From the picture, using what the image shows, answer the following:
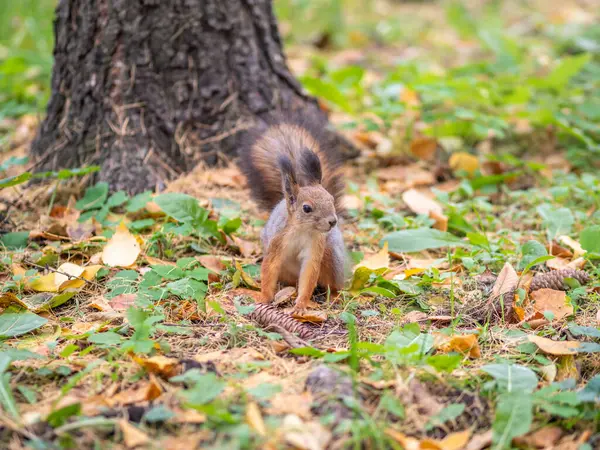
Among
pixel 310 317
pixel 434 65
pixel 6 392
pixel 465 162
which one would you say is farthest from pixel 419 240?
pixel 434 65

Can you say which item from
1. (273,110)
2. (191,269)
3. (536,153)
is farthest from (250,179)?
(536,153)

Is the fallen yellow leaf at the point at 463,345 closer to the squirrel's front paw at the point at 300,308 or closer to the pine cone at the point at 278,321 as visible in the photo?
the pine cone at the point at 278,321

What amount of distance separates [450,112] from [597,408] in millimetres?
2750

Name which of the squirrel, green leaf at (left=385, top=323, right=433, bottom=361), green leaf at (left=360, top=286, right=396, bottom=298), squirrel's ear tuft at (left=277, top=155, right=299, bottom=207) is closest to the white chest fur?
the squirrel

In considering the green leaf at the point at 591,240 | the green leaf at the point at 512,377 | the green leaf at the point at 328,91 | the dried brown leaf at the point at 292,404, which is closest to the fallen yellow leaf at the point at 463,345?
the green leaf at the point at 512,377

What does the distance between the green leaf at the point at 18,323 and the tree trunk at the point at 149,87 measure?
1143 millimetres

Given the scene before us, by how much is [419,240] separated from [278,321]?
2.95 ft

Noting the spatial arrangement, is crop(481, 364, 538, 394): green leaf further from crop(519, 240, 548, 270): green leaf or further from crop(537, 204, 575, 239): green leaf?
crop(537, 204, 575, 239): green leaf

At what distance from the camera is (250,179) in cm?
288

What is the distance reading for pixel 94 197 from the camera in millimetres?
3043

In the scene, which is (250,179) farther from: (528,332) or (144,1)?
(528,332)

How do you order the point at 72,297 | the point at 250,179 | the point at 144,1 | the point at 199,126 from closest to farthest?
the point at 72,297
the point at 250,179
the point at 144,1
the point at 199,126

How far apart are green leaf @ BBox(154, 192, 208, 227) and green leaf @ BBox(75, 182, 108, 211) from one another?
400 millimetres

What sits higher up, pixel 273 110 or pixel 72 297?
pixel 273 110
